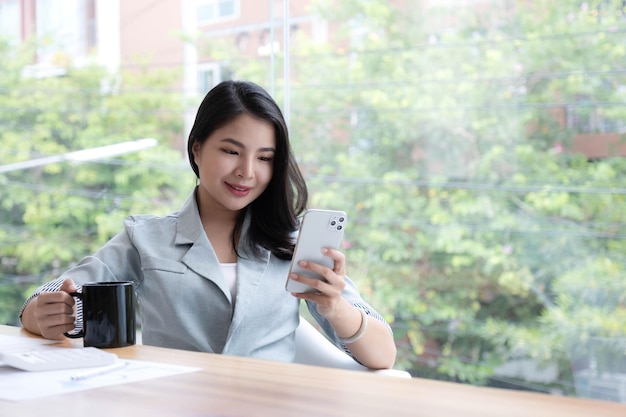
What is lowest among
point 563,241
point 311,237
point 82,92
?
point 563,241

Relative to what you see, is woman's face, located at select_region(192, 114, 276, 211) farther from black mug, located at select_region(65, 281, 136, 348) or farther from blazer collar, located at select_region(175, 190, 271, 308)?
black mug, located at select_region(65, 281, 136, 348)

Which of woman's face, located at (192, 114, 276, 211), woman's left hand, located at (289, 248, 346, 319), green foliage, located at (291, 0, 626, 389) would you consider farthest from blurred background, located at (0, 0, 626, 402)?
woman's left hand, located at (289, 248, 346, 319)

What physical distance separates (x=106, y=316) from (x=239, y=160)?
46cm

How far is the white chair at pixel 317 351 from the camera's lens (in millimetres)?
1521

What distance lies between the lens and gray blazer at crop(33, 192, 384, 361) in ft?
5.08

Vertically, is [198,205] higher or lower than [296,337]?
higher

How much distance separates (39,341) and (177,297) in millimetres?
293

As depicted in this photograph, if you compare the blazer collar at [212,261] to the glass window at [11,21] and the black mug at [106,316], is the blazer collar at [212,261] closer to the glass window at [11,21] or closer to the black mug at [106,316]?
the black mug at [106,316]

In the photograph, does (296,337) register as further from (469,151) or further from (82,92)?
(82,92)

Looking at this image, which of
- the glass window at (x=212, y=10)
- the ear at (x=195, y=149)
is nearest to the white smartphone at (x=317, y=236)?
the ear at (x=195, y=149)

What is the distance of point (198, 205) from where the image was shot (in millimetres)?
1708

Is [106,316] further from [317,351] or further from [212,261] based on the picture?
[317,351]

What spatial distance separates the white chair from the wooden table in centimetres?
47

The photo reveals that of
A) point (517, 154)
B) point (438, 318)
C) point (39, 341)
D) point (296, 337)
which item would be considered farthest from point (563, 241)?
point (39, 341)
